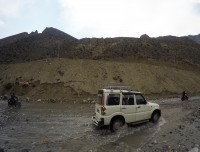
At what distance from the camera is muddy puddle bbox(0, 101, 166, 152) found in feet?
41.7

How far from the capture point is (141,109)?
1681 cm

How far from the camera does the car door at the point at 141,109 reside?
16672mm

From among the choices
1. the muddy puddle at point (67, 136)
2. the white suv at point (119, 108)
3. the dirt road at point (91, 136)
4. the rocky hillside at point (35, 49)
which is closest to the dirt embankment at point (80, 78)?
the rocky hillside at point (35, 49)

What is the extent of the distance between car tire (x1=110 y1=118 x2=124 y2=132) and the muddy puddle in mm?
274

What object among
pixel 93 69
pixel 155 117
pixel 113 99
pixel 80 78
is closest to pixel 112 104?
pixel 113 99

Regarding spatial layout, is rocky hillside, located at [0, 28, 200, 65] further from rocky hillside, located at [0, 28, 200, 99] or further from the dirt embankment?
the dirt embankment

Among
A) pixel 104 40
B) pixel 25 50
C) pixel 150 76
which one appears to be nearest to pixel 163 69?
pixel 150 76

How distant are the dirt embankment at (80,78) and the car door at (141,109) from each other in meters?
19.2

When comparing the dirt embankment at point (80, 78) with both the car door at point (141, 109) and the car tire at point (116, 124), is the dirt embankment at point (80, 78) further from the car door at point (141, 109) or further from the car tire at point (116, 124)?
the car tire at point (116, 124)

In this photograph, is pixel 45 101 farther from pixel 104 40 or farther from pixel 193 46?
pixel 193 46

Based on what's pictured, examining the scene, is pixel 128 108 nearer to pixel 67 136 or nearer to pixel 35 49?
pixel 67 136

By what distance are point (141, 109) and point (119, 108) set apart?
1.67 m

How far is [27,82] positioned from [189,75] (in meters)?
27.4

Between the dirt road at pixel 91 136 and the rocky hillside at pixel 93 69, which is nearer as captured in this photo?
the dirt road at pixel 91 136
